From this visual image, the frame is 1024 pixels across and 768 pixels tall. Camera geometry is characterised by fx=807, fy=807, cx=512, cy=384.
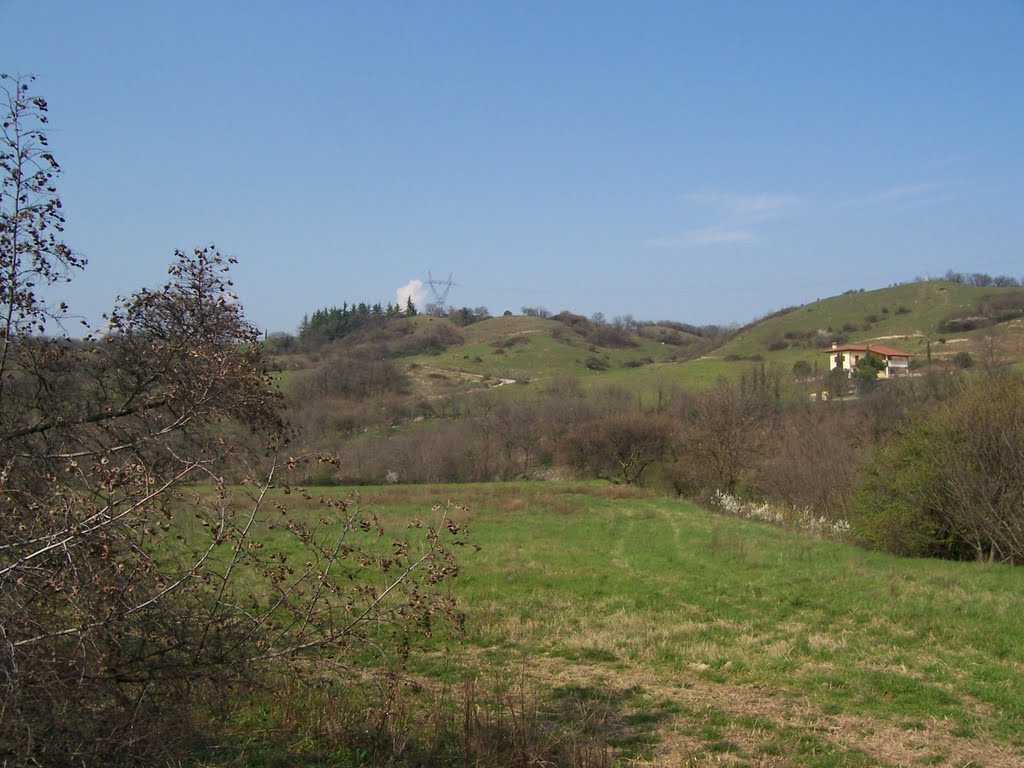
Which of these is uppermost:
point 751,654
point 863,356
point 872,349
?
point 872,349

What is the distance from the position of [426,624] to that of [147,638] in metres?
1.66

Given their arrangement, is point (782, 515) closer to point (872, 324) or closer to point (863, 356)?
point (863, 356)

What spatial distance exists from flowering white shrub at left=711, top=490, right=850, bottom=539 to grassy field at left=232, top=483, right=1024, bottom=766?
6319 mm

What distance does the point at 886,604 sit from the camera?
1249 cm

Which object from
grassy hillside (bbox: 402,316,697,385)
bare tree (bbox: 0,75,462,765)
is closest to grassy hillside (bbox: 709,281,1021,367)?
grassy hillside (bbox: 402,316,697,385)

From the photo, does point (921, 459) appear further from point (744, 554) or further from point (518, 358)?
point (518, 358)

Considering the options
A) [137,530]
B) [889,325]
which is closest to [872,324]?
[889,325]

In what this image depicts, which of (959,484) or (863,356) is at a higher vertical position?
(863,356)

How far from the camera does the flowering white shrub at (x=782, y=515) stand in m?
25.4

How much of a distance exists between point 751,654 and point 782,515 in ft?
70.7

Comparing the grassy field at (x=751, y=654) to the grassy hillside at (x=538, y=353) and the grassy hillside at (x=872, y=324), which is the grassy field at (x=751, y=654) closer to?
the grassy hillside at (x=872, y=324)

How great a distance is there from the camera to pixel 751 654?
32.2 ft

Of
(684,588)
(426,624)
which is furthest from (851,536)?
(426,624)

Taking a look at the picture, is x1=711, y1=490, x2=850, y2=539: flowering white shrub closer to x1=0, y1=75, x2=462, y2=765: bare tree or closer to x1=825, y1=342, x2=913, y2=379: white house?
→ x1=0, y1=75, x2=462, y2=765: bare tree
